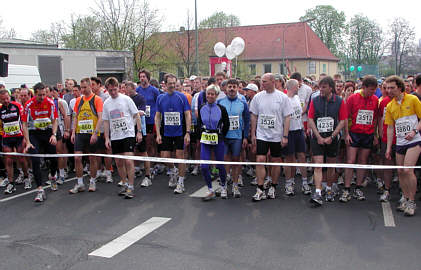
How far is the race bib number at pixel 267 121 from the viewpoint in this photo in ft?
23.0

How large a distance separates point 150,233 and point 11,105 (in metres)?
4.48

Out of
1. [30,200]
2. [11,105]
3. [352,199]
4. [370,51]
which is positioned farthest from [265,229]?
[370,51]

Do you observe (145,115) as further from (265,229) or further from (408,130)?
(408,130)

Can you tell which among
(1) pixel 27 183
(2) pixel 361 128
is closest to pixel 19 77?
(1) pixel 27 183

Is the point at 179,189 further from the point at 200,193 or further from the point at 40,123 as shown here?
the point at 40,123

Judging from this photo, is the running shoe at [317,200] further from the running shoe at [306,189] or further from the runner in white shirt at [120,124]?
the runner in white shirt at [120,124]

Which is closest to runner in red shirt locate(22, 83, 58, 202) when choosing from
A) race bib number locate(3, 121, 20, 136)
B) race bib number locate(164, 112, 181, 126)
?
race bib number locate(3, 121, 20, 136)

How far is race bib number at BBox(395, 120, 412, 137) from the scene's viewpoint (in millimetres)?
6211

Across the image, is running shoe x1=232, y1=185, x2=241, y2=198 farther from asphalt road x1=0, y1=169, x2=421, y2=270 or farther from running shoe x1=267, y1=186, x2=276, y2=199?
running shoe x1=267, y1=186, x2=276, y2=199

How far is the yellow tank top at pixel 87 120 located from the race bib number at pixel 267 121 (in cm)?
312

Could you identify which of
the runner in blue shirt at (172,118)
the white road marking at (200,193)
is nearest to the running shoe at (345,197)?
the white road marking at (200,193)

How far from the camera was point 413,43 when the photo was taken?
59.2m

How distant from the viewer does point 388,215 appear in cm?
624

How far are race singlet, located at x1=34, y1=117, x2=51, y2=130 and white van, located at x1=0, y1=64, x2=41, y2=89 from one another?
7128 mm
